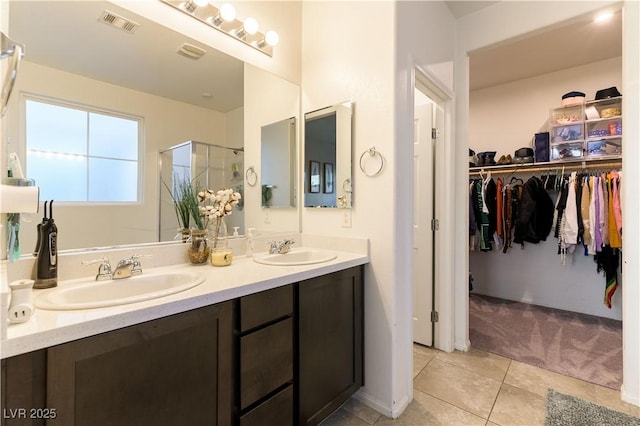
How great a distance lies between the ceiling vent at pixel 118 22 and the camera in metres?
1.34

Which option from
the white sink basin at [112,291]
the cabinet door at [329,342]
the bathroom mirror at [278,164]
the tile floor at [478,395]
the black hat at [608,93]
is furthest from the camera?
the black hat at [608,93]

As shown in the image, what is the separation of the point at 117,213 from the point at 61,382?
80cm

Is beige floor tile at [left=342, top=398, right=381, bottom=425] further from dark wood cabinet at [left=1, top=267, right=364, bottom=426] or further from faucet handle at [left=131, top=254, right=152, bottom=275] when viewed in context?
faucet handle at [left=131, top=254, right=152, bottom=275]

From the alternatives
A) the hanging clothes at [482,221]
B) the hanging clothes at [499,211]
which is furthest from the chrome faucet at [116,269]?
the hanging clothes at [499,211]

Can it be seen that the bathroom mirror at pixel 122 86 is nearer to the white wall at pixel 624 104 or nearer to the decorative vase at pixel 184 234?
the decorative vase at pixel 184 234

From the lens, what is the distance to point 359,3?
1.84 m

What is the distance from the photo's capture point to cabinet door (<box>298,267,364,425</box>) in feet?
4.69

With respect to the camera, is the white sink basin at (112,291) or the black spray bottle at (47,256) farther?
the black spray bottle at (47,256)

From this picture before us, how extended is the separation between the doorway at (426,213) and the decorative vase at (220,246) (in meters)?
1.59

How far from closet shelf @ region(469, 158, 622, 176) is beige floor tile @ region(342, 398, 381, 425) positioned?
9.93ft

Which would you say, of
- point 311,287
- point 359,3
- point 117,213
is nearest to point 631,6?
point 359,3

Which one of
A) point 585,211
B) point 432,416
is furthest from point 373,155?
point 585,211

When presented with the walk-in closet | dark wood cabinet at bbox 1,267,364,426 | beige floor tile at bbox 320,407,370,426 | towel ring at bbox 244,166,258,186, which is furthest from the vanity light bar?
beige floor tile at bbox 320,407,370,426

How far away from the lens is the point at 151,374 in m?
0.93
